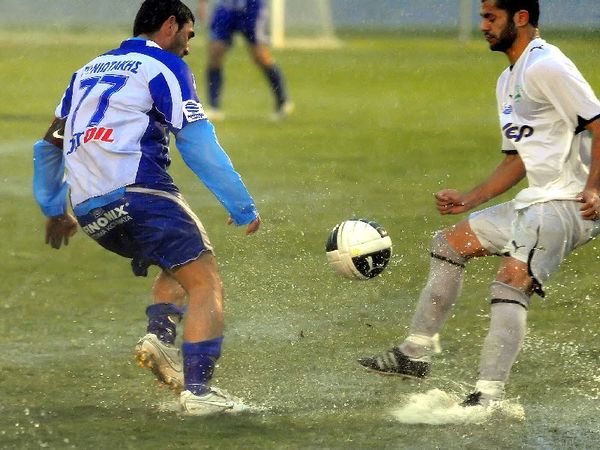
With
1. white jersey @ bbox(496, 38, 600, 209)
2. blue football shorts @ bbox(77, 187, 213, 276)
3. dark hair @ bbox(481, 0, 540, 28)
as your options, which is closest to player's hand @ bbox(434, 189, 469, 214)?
white jersey @ bbox(496, 38, 600, 209)

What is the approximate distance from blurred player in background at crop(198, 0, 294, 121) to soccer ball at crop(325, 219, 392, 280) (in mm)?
10274

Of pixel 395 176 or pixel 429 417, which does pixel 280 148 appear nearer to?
pixel 395 176

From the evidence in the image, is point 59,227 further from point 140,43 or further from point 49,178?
point 140,43

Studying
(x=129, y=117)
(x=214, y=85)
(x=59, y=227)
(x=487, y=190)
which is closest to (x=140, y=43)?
(x=129, y=117)

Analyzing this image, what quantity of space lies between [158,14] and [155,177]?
0.72 m

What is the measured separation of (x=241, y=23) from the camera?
17.2 m

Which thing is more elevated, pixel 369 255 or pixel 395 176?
pixel 369 255

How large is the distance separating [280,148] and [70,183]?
8.31 m

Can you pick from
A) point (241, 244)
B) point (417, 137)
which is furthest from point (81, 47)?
point (241, 244)

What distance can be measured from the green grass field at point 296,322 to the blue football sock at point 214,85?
1.69 metres

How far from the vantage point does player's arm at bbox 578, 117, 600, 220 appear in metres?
5.59

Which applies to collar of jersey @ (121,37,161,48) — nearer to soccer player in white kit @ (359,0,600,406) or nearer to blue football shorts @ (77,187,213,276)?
blue football shorts @ (77,187,213,276)

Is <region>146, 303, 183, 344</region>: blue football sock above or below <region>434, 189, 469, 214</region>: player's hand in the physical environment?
below

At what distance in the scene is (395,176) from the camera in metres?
12.3
